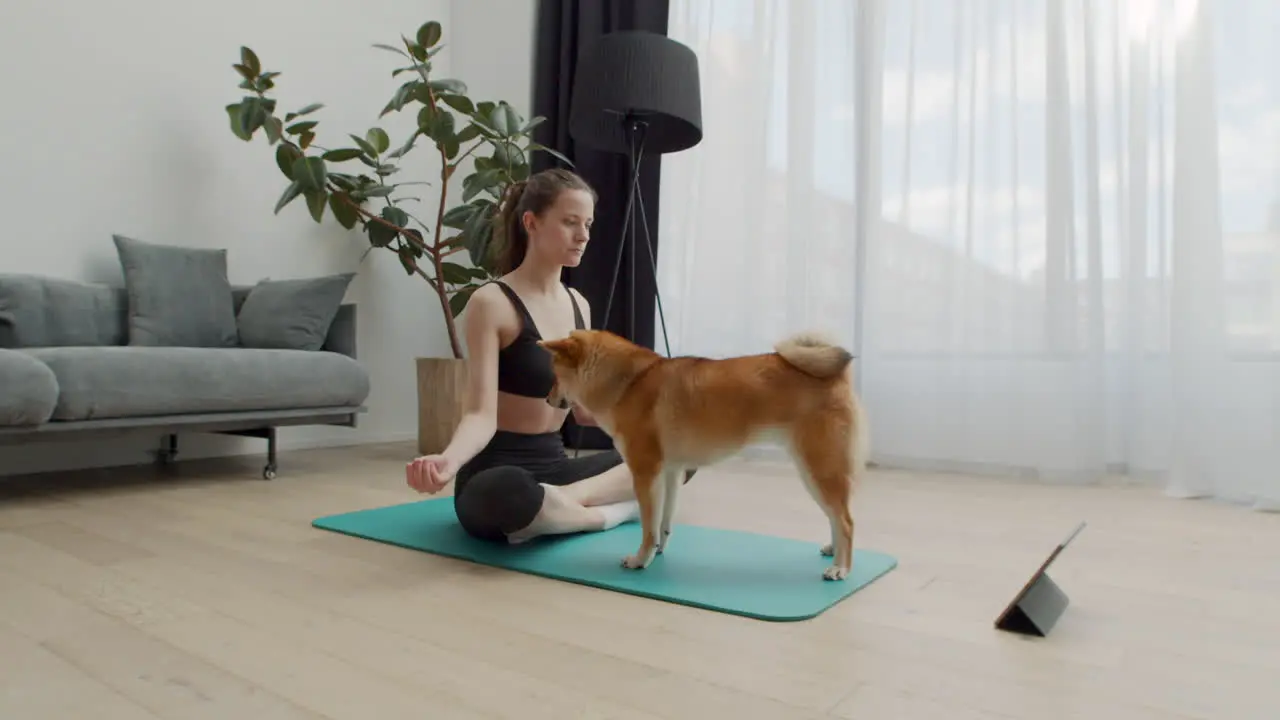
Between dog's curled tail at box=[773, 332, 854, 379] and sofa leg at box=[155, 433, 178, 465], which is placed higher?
dog's curled tail at box=[773, 332, 854, 379]

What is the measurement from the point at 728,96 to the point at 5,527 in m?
3.13

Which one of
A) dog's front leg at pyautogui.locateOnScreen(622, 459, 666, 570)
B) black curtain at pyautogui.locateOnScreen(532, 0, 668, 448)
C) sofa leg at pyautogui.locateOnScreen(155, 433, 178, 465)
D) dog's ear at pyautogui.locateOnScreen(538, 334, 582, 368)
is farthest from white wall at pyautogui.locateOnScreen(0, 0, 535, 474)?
dog's front leg at pyautogui.locateOnScreen(622, 459, 666, 570)

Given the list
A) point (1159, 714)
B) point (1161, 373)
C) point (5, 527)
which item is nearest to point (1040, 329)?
point (1161, 373)

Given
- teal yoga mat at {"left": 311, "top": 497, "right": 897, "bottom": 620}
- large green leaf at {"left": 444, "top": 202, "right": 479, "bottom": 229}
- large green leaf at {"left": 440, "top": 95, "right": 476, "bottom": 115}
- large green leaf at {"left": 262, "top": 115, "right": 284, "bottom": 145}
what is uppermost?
large green leaf at {"left": 440, "top": 95, "right": 476, "bottom": 115}

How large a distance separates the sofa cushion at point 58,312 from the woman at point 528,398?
1810 millimetres

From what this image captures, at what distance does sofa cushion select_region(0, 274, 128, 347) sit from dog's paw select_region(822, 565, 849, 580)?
273 cm

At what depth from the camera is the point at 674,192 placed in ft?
13.0

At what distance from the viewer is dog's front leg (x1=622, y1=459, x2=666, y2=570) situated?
64.4 inches

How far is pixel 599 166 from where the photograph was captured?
4.11 metres

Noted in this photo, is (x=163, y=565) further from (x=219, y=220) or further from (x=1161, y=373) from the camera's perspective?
(x=1161, y=373)

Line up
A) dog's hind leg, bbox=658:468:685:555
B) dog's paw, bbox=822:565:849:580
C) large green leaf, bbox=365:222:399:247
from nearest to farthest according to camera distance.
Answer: dog's paw, bbox=822:565:849:580, dog's hind leg, bbox=658:468:685:555, large green leaf, bbox=365:222:399:247

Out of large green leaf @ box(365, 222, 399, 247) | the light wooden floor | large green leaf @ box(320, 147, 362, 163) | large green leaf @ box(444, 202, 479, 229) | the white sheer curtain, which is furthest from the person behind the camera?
large green leaf @ box(365, 222, 399, 247)

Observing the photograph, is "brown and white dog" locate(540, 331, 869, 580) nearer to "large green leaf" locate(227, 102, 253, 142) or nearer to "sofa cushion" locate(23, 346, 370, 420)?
"sofa cushion" locate(23, 346, 370, 420)

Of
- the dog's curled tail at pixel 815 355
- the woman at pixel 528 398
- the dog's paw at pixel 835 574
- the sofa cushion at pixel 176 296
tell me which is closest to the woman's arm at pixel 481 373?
the woman at pixel 528 398
